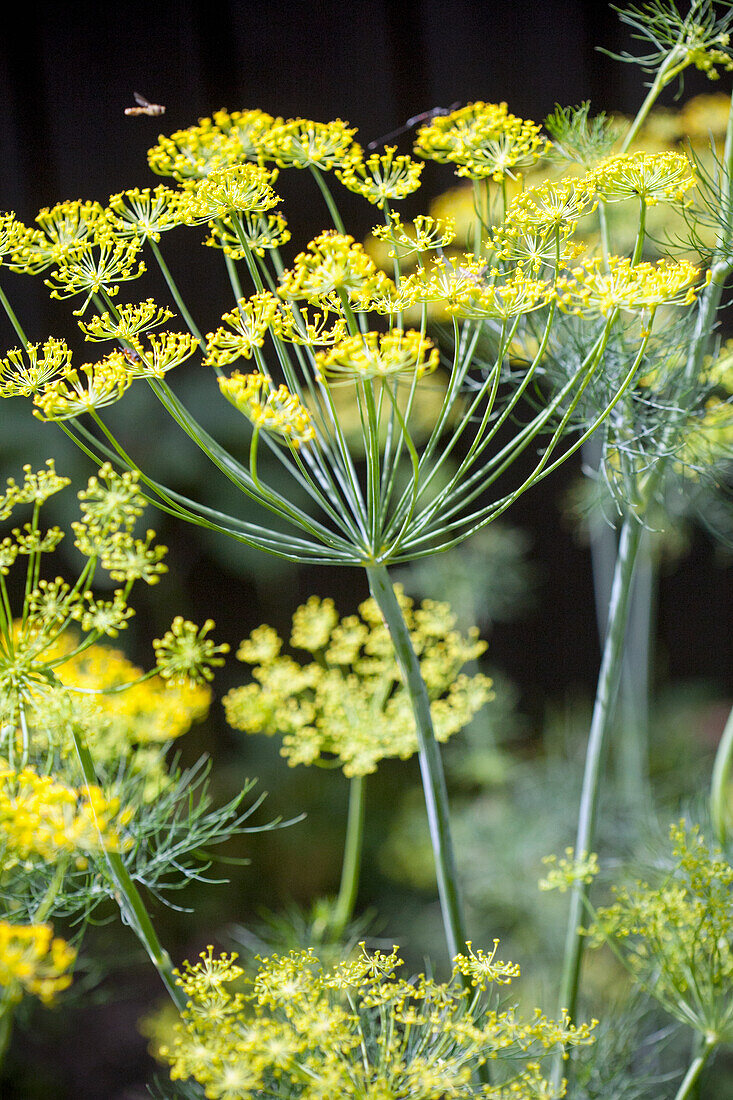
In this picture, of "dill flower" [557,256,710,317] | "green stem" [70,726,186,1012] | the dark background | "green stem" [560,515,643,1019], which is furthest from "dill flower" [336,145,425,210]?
the dark background

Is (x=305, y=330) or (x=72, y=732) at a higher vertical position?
(x=305, y=330)

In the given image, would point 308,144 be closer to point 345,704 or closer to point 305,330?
point 305,330

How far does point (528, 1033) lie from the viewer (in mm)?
438

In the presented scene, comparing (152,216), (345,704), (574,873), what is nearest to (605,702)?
(574,873)

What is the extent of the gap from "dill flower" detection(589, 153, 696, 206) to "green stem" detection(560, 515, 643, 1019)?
0.20m

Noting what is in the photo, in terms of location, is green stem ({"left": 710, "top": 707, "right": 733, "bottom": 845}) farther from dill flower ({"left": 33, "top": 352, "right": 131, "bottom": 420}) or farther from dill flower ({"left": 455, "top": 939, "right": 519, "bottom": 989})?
dill flower ({"left": 33, "top": 352, "right": 131, "bottom": 420})

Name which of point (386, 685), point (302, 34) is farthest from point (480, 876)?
point (302, 34)

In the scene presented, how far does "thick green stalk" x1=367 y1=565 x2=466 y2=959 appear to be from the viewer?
1.51ft

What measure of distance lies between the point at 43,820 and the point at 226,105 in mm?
938

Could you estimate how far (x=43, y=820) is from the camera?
420 mm

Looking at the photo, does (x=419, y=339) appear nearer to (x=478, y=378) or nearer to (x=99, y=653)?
(x=99, y=653)

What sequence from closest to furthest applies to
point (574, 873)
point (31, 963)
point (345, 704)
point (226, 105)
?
point (31, 963)
point (574, 873)
point (345, 704)
point (226, 105)

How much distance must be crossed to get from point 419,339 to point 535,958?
1.04 meters

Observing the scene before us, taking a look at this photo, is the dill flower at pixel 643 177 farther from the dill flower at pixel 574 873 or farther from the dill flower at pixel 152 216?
the dill flower at pixel 574 873
